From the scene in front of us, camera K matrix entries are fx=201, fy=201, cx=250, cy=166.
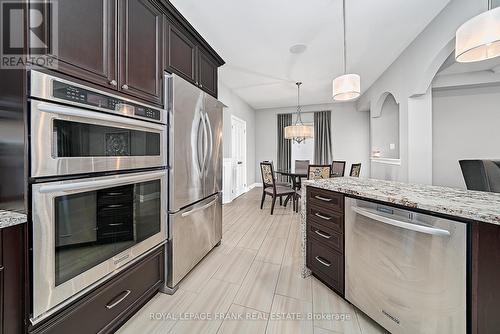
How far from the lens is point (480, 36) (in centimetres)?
137

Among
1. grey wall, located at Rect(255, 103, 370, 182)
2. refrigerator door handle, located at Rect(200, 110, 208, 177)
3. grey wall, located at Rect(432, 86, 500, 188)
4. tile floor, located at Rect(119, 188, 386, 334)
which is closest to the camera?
tile floor, located at Rect(119, 188, 386, 334)

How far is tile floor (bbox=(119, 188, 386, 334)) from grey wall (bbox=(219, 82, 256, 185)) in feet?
9.83

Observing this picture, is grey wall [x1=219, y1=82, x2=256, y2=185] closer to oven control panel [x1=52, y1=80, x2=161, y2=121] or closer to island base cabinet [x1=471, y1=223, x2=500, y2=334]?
oven control panel [x1=52, y1=80, x2=161, y2=121]

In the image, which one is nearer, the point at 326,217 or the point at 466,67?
the point at 326,217

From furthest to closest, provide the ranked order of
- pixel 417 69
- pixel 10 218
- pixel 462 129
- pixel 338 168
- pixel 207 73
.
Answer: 1. pixel 338 168
2. pixel 462 129
3. pixel 417 69
4. pixel 207 73
5. pixel 10 218

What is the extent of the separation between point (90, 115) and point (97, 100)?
108 mm

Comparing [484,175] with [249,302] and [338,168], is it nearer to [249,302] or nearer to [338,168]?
[249,302]

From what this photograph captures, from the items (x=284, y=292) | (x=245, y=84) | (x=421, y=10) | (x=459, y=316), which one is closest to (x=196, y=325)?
(x=284, y=292)

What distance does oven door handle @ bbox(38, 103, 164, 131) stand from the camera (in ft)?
3.01

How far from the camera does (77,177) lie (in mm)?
1044

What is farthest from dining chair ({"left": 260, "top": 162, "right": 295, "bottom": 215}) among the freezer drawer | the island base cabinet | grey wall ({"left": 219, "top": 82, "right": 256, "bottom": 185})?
the island base cabinet

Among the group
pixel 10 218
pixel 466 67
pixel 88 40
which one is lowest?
pixel 10 218

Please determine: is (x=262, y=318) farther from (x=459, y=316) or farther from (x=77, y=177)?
(x=77, y=177)

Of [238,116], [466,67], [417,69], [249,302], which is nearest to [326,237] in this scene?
[249,302]
